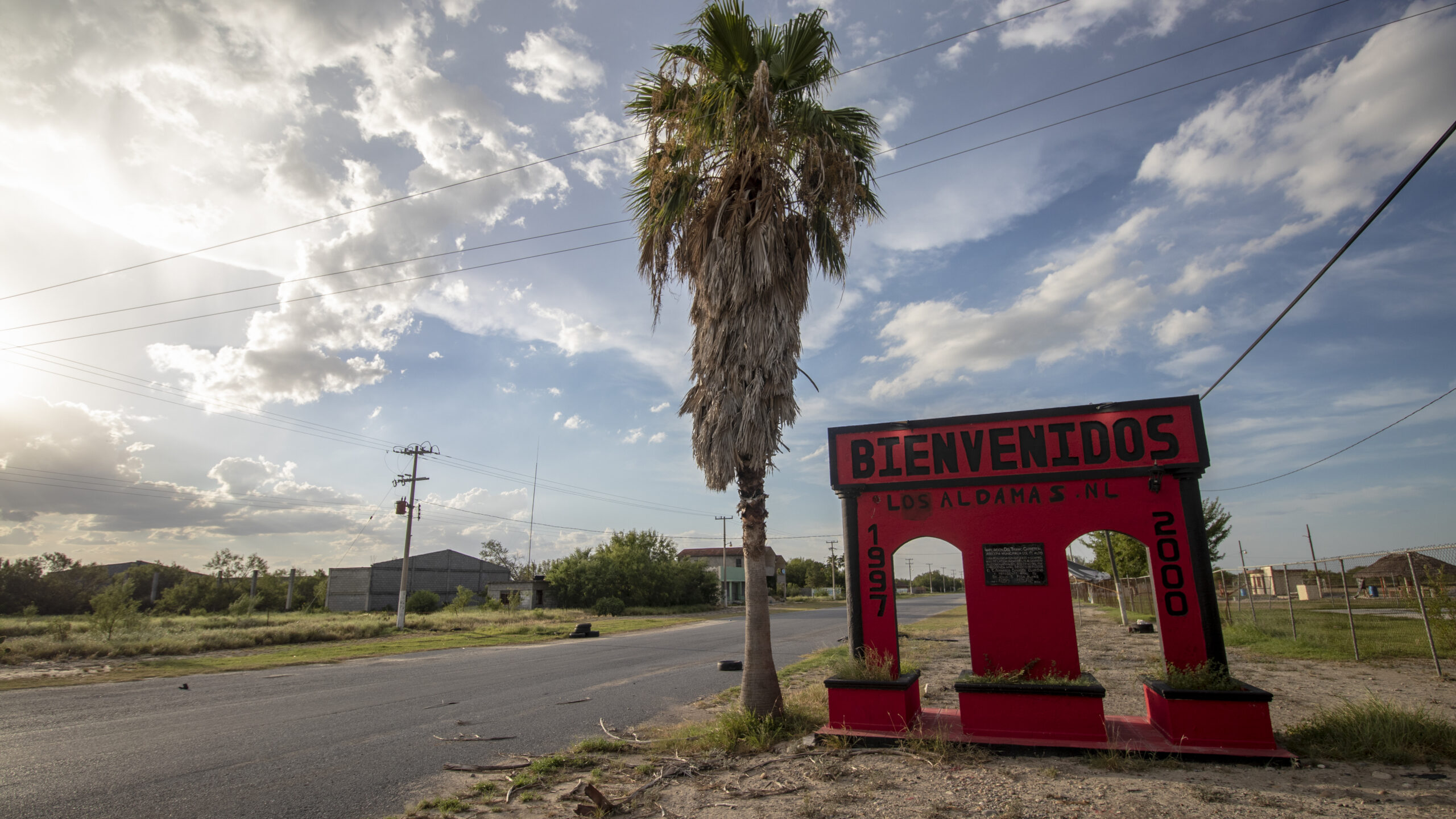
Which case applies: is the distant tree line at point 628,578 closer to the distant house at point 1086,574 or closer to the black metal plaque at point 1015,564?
the distant house at point 1086,574

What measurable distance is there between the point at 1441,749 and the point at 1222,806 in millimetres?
3217

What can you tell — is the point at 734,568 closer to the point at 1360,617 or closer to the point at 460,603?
the point at 460,603

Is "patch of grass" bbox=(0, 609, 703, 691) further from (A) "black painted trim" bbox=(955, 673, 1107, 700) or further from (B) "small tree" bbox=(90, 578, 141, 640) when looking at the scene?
(A) "black painted trim" bbox=(955, 673, 1107, 700)

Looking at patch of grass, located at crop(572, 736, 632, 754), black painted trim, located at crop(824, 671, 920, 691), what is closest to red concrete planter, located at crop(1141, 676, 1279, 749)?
black painted trim, located at crop(824, 671, 920, 691)

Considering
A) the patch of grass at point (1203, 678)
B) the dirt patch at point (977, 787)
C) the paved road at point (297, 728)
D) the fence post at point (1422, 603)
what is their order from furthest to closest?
the fence post at point (1422, 603), the patch of grass at point (1203, 678), the paved road at point (297, 728), the dirt patch at point (977, 787)

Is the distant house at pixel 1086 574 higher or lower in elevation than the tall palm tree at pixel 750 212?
lower

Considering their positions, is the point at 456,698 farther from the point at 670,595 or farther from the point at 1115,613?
the point at 670,595

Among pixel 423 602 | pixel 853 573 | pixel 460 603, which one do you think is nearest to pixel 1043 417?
pixel 853 573

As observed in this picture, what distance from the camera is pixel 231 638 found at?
25375 mm

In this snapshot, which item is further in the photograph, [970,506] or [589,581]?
[589,581]

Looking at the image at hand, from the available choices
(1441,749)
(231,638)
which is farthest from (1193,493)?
(231,638)

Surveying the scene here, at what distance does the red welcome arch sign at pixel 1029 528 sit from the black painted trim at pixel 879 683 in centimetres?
5

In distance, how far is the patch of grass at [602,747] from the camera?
26.9ft

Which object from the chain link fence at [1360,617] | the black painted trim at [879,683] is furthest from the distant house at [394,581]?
the black painted trim at [879,683]
